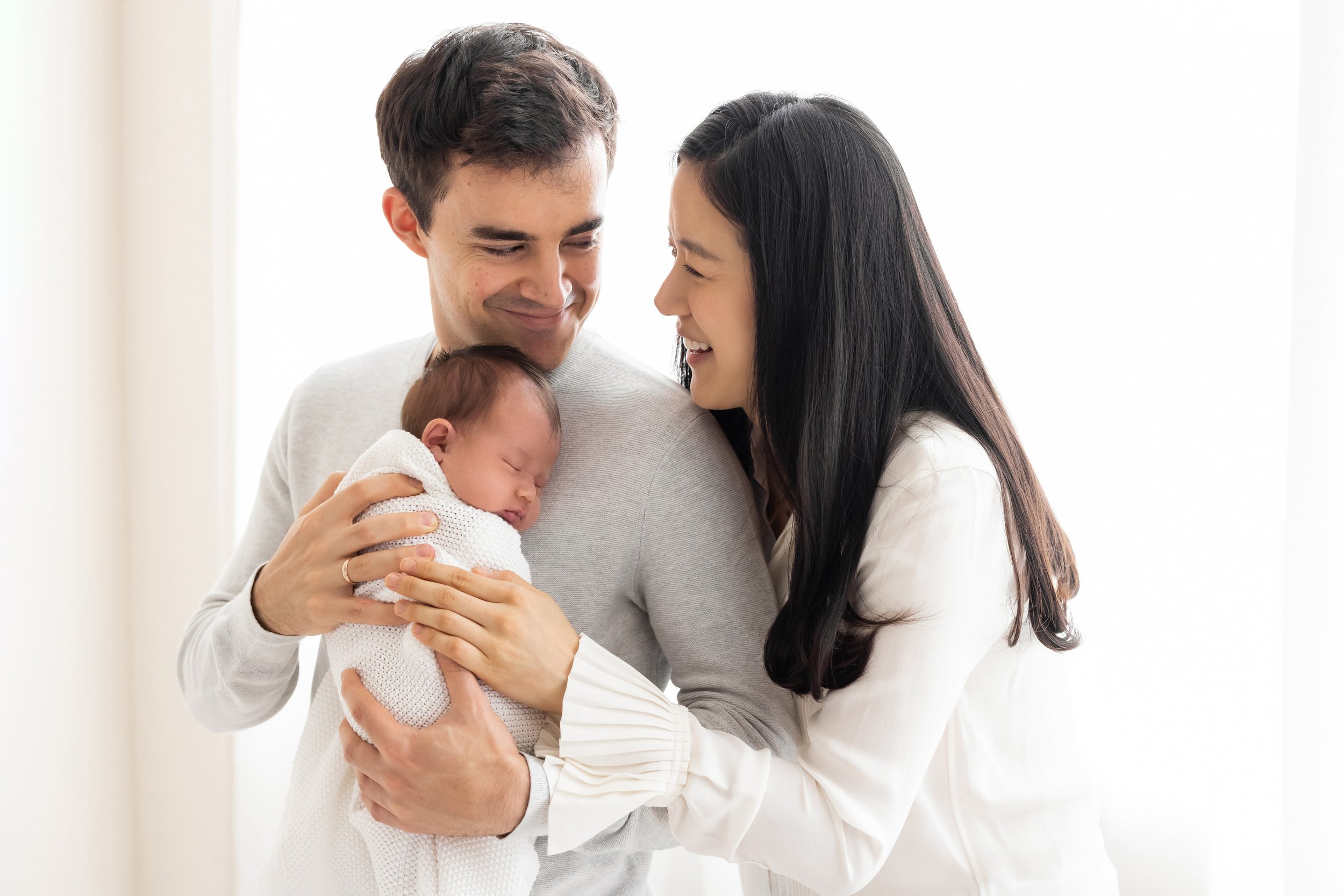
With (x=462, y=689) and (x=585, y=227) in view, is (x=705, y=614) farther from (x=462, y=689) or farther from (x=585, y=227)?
(x=585, y=227)

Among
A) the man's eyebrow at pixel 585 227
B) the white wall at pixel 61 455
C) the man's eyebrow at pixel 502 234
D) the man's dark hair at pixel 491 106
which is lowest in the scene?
the white wall at pixel 61 455

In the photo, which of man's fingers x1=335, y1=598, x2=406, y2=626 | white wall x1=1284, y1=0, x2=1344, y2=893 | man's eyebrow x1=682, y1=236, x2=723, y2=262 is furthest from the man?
white wall x1=1284, y1=0, x2=1344, y2=893

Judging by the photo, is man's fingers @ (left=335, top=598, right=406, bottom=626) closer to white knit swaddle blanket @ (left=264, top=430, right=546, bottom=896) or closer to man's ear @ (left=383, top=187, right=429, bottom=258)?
white knit swaddle blanket @ (left=264, top=430, right=546, bottom=896)

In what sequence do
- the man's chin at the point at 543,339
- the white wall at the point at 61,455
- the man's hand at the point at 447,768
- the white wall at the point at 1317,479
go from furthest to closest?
1. the white wall at the point at 61,455
2. the white wall at the point at 1317,479
3. the man's chin at the point at 543,339
4. the man's hand at the point at 447,768

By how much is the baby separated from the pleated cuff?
0.08 m

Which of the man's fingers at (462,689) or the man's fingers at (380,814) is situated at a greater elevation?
the man's fingers at (462,689)

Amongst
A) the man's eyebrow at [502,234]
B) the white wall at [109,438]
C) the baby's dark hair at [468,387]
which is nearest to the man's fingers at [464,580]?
the baby's dark hair at [468,387]

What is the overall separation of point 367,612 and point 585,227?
0.60 m

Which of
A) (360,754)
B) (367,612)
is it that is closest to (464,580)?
(367,612)

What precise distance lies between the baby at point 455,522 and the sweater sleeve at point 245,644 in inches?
5.4

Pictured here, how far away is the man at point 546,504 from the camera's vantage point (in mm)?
1222

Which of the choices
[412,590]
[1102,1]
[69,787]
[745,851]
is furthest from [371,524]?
[69,787]

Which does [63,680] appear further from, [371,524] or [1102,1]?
[1102,1]

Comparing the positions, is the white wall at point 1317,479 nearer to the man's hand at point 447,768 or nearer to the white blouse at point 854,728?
the white blouse at point 854,728
